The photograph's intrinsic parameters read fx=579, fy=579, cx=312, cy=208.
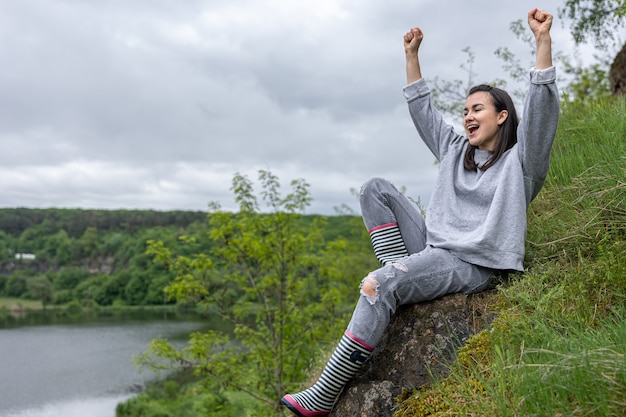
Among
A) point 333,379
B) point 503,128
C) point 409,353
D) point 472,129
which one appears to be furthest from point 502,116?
point 333,379

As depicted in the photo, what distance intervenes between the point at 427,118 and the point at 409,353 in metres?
1.43

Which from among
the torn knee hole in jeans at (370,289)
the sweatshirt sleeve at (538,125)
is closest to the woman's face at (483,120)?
the sweatshirt sleeve at (538,125)

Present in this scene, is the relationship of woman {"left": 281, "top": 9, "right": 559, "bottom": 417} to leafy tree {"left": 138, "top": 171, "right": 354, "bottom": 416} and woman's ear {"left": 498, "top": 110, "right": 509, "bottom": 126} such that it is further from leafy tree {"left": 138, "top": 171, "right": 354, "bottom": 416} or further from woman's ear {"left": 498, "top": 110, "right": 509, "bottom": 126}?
leafy tree {"left": 138, "top": 171, "right": 354, "bottom": 416}

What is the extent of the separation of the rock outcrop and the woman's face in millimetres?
851

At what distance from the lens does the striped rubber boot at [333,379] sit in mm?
2738

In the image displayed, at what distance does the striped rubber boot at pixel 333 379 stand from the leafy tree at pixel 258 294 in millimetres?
5816

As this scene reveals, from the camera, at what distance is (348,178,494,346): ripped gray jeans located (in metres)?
2.74

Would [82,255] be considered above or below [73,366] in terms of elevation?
above

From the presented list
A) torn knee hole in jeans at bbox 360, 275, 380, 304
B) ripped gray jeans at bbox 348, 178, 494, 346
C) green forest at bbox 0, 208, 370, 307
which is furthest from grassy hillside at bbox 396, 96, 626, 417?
green forest at bbox 0, 208, 370, 307

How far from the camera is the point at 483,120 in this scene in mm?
3156

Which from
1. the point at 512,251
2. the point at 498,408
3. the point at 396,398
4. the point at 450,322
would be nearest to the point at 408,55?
the point at 512,251

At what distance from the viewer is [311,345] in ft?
30.2

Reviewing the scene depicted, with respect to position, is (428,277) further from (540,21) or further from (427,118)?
(540,21)

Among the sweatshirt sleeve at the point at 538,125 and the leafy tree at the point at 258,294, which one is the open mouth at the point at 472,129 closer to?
the sweatshirt sleeve at the point at 538,125
